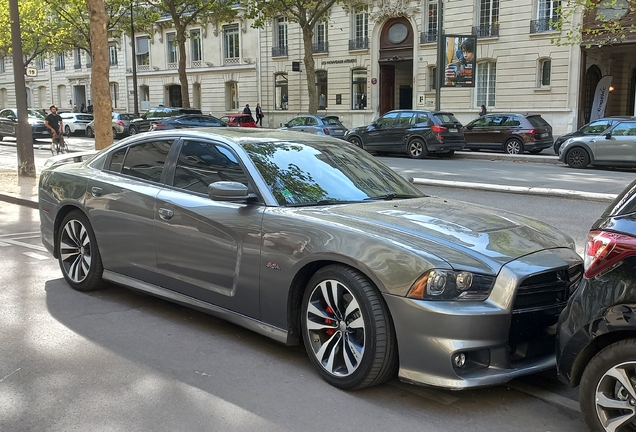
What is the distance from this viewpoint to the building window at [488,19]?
33000mm

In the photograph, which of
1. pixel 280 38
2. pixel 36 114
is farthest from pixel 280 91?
pixel 36 114

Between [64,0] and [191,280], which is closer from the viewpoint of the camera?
[191,280]

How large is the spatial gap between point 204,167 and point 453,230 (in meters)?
2.07

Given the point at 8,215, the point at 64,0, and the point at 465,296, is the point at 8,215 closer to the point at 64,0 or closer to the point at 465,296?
the point at 465,296

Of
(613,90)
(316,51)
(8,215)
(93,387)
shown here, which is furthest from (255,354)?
(316,51)

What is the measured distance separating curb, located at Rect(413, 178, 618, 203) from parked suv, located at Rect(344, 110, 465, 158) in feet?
24.6

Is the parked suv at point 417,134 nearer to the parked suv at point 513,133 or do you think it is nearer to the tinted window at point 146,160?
the parked suv at point 513,133

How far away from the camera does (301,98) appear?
42.6 m

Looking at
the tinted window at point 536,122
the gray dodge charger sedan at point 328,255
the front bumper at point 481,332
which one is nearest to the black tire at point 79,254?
the gray dodge charger sedan at point 328,255

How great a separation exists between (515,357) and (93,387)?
8.33 ft

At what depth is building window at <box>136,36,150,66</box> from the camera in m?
51.3

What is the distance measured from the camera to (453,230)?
3.97 metres

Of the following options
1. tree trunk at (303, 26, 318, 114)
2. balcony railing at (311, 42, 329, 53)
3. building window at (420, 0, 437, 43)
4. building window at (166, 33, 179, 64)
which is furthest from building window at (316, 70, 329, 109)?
building window at (166, 33, 179, 64)

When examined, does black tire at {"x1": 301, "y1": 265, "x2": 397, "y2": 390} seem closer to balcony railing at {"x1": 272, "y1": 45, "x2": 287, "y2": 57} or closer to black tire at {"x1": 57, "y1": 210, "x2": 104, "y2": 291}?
black tire at {"x1": 57, "y1": 210, "x2": 104, "y2": 291}
